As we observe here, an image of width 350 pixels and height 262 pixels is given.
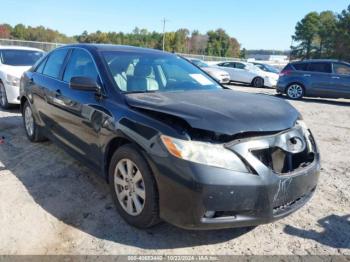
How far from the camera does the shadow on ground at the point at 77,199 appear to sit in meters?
2.98

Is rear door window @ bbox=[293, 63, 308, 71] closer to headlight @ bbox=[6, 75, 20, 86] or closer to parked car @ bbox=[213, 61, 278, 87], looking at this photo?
parked car @ bbox=[213, 61, 278, 87]

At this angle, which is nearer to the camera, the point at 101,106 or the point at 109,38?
the point at 101,106

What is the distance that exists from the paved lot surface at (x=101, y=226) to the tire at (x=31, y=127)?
0.75m

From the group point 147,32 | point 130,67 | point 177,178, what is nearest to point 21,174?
point 130,67

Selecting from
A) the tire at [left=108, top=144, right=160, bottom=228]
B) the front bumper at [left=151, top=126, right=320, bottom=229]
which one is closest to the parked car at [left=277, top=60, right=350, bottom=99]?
the front bumper at [left=151, top=126, right=320, bottom=229]

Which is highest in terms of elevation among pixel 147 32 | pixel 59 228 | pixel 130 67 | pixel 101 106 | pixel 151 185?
pixel 147 32

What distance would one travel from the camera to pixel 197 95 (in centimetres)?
348

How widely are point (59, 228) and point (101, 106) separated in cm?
119

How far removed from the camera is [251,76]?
721 inches

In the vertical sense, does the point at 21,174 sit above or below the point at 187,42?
below

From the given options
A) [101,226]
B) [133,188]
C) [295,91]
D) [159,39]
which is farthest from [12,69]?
[159,39]

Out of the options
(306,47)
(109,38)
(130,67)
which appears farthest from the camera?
(109,38)

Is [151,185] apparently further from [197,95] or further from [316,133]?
[316,133]

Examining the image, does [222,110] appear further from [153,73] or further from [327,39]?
[327,39]
